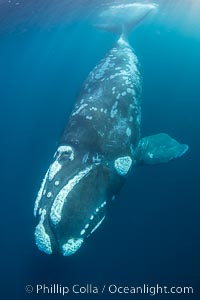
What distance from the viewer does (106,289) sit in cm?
1078

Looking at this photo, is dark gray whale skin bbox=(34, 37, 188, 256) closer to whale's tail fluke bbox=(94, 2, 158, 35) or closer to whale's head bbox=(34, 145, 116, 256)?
whale's head bbox=(34, 145, 116, 256)

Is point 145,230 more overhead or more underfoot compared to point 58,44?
more underfoot

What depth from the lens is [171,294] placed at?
10266mm

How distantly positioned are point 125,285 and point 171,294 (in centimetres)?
153

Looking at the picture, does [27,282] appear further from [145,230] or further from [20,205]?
[145,230]

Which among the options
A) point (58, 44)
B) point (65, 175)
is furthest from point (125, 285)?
point (58, 44)

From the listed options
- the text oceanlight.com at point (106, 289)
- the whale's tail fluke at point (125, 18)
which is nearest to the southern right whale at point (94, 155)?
the text oceanlight.com at point (106, 289)

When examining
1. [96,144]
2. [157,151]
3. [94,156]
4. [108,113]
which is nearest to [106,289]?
[157,151]

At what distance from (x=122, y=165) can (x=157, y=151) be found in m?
1.72

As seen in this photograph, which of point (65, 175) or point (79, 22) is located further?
point (79, 22)

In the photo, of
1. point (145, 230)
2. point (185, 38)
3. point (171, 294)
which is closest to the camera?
point (171, 294)

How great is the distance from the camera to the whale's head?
19.9 feet

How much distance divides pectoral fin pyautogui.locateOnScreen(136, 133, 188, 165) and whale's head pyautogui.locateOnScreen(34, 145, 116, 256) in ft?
5.82

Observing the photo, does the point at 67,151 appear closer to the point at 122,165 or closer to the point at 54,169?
the point at 54,169
